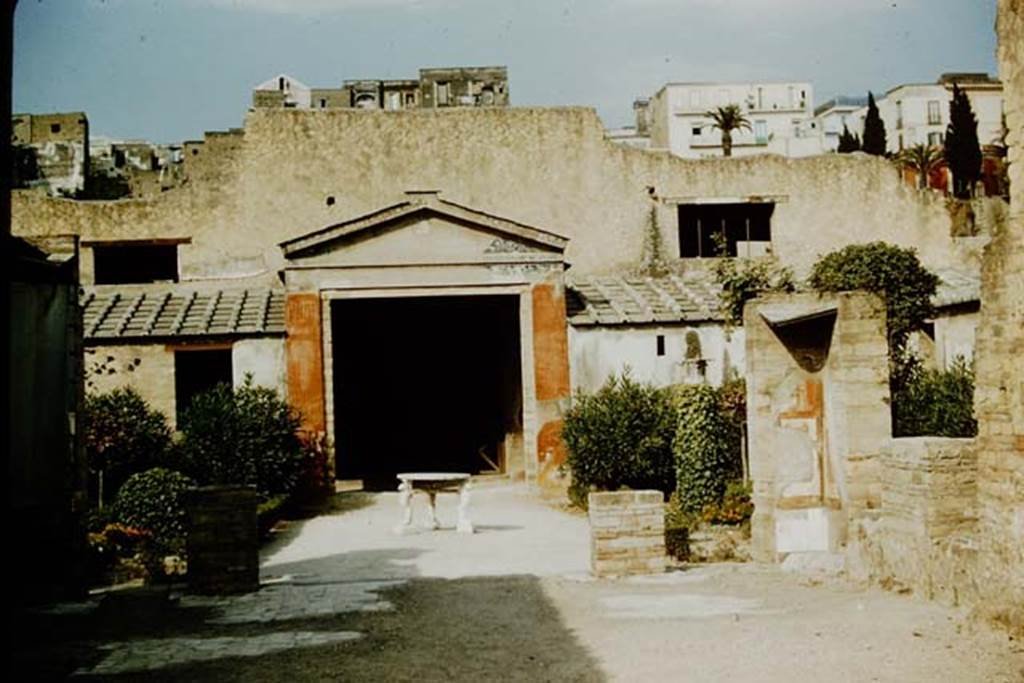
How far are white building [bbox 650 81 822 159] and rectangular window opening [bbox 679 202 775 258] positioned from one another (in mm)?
38802

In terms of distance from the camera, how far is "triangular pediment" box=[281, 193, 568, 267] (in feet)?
65.0

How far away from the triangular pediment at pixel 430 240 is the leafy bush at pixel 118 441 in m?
3.86

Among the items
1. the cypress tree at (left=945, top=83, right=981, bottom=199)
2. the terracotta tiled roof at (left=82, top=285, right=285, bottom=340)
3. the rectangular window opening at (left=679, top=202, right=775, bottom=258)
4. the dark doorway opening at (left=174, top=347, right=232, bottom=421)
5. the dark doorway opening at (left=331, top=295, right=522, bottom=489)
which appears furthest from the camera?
the cypress tree at (left=945, top=83, right=981, bottom=199)

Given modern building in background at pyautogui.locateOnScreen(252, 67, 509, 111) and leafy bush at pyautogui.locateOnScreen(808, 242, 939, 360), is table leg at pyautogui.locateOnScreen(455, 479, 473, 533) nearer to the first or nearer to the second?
leafy bush at pyautogui.locateOnScreen(808, 242, 939, 360)

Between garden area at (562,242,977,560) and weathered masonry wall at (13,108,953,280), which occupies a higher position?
weathered masonry wall at (13,108,953,280)

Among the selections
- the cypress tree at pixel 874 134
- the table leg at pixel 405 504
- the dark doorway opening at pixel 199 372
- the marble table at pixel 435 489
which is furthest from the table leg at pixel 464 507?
the cypress tree at pixel 874 134

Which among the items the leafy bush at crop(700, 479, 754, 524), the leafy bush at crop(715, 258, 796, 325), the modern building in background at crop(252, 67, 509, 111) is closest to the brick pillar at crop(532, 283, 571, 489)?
the leafy bush at crop(715, 258, 796, 325)

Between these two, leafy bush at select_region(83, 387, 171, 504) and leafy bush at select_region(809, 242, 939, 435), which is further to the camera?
leafy bush at select_region(809, 242, 939, 435)

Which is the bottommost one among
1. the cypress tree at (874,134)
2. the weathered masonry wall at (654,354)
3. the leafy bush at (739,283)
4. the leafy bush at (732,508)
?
the leafy bush at (732,508)

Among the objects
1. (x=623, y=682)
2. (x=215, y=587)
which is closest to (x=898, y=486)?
(x=623, y=682)

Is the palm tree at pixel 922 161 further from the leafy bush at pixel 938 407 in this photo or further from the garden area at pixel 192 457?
the garden area at pixel 192 457

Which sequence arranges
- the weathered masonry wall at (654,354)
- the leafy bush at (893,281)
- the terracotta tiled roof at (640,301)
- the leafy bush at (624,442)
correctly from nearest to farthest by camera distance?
the leafy bush at (624,442) < the leafy bush at (893,281) < the weathered masonry wall at (654,354) < the terracotta tiled roof at (640,301)

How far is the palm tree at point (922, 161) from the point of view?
41906mm

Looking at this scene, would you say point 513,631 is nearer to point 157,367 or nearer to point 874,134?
point 157,367
